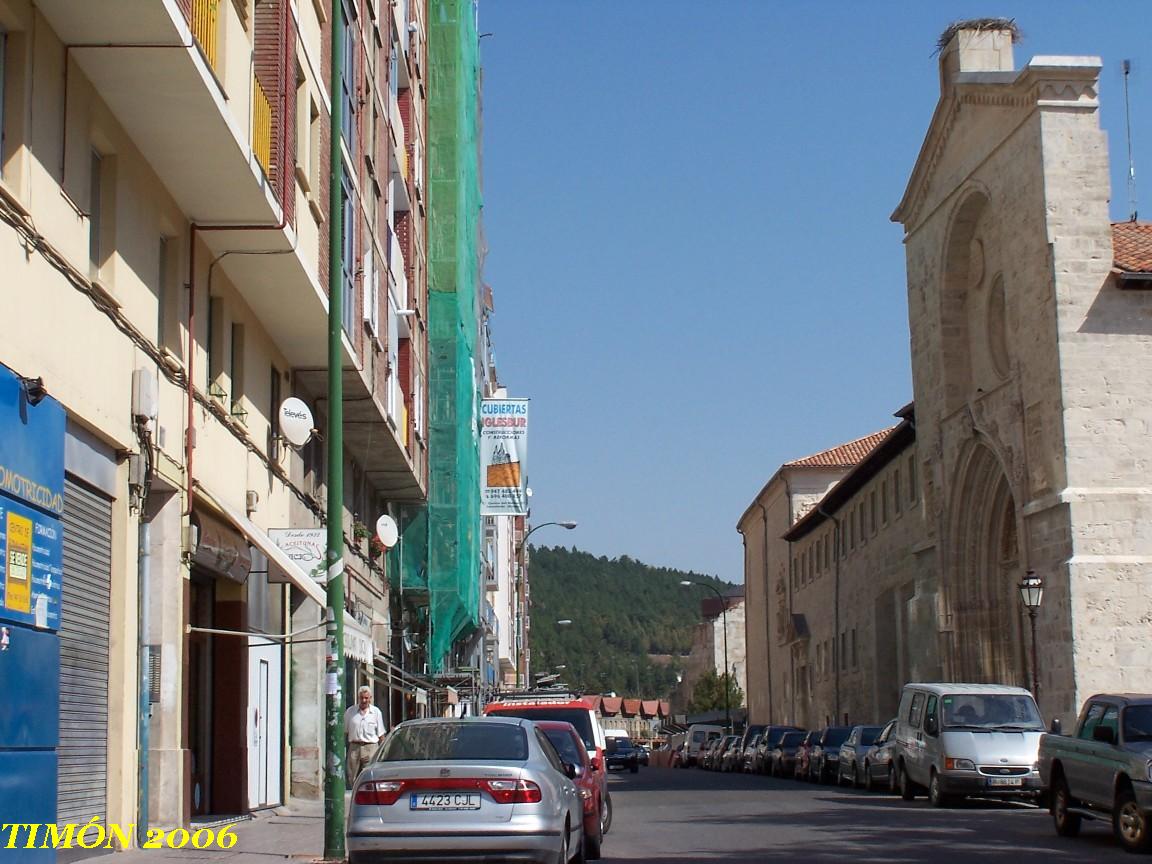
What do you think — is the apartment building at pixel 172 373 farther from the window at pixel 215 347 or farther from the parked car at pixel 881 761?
the parked car at pixel 881 761

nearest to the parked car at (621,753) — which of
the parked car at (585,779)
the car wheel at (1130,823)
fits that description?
the parked car at (585,779)

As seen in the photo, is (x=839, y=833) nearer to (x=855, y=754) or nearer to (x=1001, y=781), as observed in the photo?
(x=1001, y=781)

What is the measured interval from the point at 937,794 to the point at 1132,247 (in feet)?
59.6

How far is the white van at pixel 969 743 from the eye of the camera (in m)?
25.0

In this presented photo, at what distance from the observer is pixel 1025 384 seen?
38625mm

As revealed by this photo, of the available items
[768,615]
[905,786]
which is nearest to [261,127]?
[905,786]

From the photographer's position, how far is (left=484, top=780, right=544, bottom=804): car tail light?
12398 mm

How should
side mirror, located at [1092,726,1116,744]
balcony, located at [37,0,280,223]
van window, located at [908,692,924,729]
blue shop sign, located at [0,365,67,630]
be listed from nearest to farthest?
1. blue shop sign, located at [0,365,67,630]
2. balcony, located at [37,0,280,223]
3. side mirror, located at [1092,726,1116,744]
4. van window, located at [908,692,924,729]

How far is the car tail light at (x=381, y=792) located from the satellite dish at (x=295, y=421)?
9.58 meters

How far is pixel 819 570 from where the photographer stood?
71.4 meters

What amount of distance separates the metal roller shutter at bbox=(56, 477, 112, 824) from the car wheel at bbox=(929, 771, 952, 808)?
47.2 ft

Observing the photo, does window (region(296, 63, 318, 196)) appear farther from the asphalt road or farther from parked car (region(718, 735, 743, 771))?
parked car (region(718, 735, 743, 771))

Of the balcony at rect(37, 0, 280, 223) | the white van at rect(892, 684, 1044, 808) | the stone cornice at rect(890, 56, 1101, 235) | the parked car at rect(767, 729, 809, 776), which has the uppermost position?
the stone cornice at rect(890, 56, 1101, 235)

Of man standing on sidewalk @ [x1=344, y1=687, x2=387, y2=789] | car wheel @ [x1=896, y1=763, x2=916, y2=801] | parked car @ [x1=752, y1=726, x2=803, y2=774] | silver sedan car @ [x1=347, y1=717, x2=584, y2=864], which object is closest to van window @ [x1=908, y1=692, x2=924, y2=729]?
car wheel @ [x1=896, y1=763, x2=916, y2=801]
